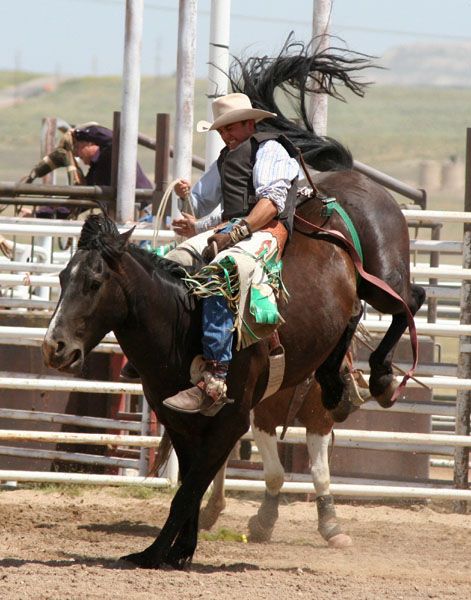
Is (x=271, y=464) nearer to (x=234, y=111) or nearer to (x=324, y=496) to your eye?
(x=324, y=496)

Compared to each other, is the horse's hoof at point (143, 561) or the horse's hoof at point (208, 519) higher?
the horse's hoof at point (143, 561)

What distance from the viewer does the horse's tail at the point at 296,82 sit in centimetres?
691

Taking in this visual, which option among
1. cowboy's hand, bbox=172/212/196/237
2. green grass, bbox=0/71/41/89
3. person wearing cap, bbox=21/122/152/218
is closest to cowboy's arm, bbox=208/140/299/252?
cowboy's hand, bbox=172/212/196/237

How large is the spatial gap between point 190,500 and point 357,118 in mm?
75727

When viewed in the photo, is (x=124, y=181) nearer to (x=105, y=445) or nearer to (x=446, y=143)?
(x=105, y=445)

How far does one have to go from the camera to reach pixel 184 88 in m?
8.45

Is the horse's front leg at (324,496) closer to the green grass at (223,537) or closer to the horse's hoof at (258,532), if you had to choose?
the horse's hoof at (258,532)

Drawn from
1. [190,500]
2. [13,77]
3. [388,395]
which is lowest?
[13,77]

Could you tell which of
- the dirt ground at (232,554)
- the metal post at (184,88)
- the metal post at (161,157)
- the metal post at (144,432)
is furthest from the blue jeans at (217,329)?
the metal post at (161,157)

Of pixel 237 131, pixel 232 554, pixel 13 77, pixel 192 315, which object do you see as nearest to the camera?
pixel 192 315

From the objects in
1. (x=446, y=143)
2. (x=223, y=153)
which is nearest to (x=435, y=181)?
(x=446, y=143)

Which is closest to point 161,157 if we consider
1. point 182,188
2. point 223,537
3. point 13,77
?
point 182,188

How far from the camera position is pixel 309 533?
7527 mm

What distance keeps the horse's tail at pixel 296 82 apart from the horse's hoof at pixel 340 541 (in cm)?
214
